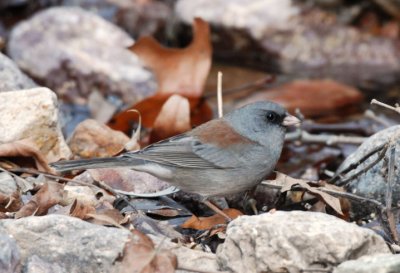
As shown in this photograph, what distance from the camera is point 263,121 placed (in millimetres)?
4629

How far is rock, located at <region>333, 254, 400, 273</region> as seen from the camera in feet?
9.84

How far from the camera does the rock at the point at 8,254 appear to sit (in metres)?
3.17

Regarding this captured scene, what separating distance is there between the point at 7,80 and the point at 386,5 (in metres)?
4.18

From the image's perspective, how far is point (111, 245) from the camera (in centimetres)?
343

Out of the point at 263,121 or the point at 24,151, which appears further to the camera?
the point at 263,121

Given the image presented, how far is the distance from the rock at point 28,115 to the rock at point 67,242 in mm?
1111

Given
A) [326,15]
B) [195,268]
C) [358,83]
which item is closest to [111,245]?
[195,268]

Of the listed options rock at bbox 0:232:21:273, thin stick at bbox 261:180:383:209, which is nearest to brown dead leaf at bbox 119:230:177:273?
rock at bbox 0:232:21:273

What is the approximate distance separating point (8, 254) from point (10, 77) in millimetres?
2329

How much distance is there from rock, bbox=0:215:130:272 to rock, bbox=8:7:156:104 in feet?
11.4

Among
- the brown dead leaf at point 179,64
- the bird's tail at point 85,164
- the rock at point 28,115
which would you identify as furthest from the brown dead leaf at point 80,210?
the brown dead leaf at point 179,64

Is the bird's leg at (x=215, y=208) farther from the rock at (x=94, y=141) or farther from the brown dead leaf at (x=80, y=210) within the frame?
the rock at (x=94, y=141)

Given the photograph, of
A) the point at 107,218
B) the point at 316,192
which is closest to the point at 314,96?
the point at 316,192

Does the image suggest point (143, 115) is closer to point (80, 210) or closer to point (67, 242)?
point (80, 210)
